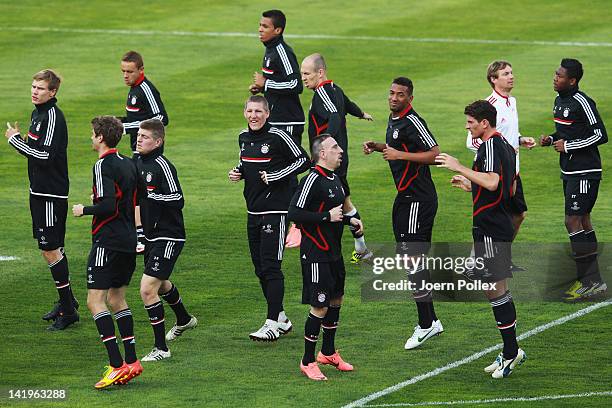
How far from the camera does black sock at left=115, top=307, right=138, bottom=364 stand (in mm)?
11602

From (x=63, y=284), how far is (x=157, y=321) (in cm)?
156

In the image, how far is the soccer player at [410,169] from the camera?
42.5ft

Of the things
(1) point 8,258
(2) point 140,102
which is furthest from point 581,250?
(1) point 8,258

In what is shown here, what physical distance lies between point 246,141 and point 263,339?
1863mm

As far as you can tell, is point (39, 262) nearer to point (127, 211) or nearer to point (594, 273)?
point (127, 211)

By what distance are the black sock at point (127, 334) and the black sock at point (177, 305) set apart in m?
1.00

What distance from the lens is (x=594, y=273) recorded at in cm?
1439

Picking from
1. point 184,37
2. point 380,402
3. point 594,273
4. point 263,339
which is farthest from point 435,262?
point 184,37

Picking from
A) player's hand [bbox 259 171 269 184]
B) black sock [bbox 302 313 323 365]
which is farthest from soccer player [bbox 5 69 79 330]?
black sock [bbox 302 313 323 365]

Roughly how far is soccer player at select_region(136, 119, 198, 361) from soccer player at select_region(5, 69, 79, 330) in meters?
1.31

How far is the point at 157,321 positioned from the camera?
1218 cm

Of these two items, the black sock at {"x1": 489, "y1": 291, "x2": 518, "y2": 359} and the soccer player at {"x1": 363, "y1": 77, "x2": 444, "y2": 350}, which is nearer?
the black sock at {"x1": 489, "y1": 291, "x2": 518, "y2": 359}

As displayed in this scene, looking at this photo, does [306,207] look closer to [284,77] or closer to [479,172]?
[479,172]

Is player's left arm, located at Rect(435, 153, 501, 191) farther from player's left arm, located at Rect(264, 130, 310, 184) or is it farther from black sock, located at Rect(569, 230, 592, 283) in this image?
black sock, located at Rect(569, 230, 592, 283)
